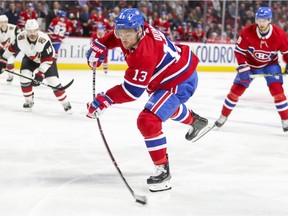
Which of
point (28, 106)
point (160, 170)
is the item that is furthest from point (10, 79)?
point (160, 170)

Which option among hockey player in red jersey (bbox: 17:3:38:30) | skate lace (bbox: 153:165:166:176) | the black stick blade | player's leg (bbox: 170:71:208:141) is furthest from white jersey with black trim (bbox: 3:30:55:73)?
hockey player in red jersey (bbox: 17:3:38:30)

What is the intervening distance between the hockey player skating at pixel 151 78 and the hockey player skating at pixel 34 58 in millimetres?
2397

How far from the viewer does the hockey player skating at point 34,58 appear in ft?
19.8

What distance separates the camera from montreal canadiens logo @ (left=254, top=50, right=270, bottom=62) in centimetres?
520

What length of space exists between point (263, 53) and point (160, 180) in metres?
2.34

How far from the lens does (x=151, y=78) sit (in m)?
3.37

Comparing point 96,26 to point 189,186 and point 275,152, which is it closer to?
point 275,152

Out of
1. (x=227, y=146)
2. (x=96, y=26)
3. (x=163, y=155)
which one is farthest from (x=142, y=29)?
(x=96, y=26)

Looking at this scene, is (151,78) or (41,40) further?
(41,40)

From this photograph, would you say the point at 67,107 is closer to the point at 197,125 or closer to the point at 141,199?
the point at 197,125

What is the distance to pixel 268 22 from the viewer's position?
5102mm

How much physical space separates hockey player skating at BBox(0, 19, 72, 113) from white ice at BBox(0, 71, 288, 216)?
0.24 metres

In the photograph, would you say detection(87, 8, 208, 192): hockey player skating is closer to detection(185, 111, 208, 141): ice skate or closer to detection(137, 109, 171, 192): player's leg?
detection(137, 109, 171, 192): player's leg

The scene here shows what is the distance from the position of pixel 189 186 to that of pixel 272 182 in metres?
0.53
